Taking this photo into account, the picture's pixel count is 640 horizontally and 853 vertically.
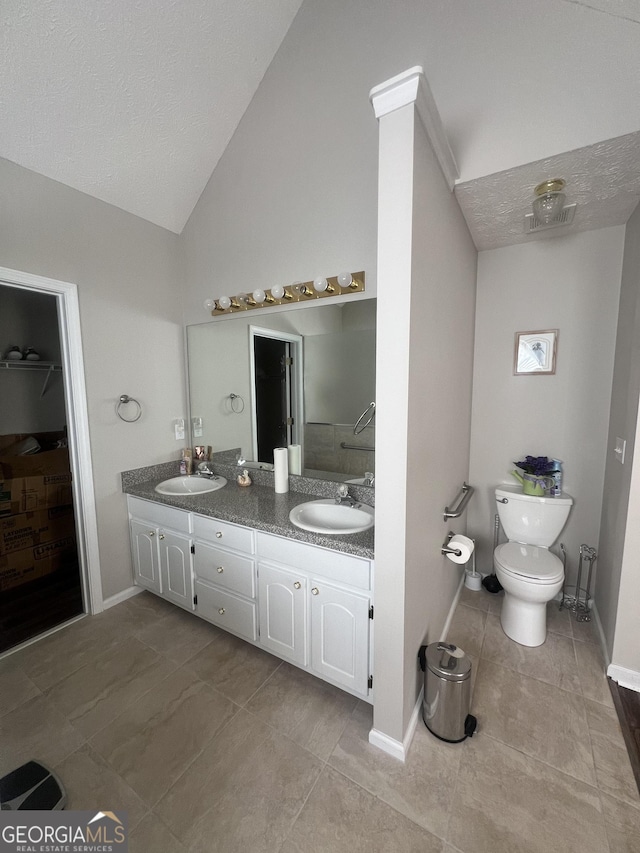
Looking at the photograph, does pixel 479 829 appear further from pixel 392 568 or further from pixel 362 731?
pixel 392 568

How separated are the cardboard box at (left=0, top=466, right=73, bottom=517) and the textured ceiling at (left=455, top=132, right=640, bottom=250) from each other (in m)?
3.00

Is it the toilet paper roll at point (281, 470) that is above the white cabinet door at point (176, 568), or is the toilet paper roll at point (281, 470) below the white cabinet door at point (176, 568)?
above

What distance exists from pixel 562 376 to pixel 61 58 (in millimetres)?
3008

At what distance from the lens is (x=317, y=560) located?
146 cm

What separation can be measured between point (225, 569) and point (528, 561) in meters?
1.65

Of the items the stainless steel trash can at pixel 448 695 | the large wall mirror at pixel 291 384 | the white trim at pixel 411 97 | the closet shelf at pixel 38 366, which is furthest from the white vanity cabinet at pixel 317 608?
the closet shelf at pixel 38 366

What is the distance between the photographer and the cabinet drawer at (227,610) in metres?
1.73

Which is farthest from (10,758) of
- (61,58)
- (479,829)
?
(61,58)

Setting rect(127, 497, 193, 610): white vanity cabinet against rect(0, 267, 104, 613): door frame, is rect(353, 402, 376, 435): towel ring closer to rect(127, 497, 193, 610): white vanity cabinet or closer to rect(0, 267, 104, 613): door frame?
rect(127, 497, 193, 610): white vanity cabinet

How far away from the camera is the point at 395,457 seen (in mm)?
1124

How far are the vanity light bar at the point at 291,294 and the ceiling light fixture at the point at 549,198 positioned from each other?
83 centimetres

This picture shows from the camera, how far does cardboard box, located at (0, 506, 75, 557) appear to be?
2254 millimetres

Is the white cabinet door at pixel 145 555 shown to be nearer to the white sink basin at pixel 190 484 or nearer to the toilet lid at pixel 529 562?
the white sink basin at pixel 190 484

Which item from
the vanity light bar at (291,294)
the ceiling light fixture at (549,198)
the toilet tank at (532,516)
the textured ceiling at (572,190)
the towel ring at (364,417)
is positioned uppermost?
the textured ceiling at (572,190)
